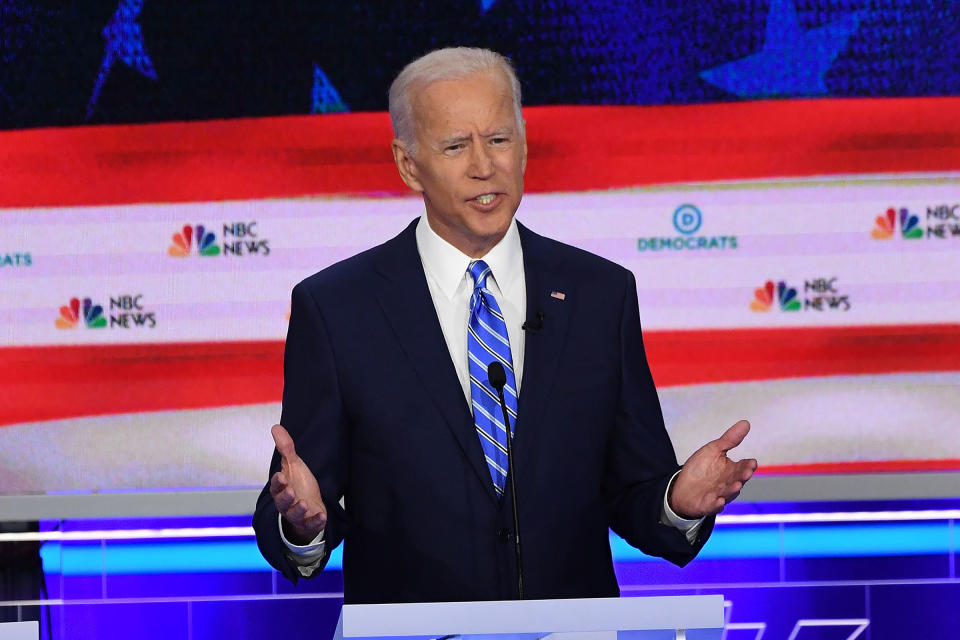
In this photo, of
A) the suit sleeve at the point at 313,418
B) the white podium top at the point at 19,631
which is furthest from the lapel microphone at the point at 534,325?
the white podium top at the point at 19,631

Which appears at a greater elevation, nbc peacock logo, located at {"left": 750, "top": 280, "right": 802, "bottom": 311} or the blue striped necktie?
nbc peacock logo, located at {"left": 750, "top": 280, "right": 802, "bottom": 311}

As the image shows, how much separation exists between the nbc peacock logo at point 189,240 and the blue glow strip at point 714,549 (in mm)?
859

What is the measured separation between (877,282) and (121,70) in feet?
7.10

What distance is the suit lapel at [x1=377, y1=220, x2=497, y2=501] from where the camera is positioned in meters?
1.96

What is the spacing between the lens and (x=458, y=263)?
2.09 meters

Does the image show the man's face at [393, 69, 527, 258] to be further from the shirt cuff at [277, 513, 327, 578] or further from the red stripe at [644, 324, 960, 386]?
the red stripe at [644, 324, 960, 386]

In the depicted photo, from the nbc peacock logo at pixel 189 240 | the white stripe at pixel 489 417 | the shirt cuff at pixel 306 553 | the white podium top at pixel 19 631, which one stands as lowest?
the white podium top at pixel 19 631

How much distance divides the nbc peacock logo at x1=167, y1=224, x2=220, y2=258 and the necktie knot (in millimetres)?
1433

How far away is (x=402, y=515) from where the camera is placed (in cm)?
198

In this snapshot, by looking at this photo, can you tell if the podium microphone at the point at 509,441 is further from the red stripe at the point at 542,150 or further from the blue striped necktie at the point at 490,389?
the red stripe at the point at 542,150

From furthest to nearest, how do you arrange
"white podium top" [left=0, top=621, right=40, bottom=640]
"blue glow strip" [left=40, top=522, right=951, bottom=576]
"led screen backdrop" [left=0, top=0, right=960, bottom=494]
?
"blue glow strip" [left=40, top=522, right=951, bottom=576] < "led screen backdrop" [left=0, top=0, right=960, bottom=494] < "white podium top" [left=0, top=621, right=40, bottom=640]

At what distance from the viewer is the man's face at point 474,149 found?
2.00 m

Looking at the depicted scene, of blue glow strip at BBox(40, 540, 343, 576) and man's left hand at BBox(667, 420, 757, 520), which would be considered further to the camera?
blue glow strip at BBox(40, 540, 343, 576)

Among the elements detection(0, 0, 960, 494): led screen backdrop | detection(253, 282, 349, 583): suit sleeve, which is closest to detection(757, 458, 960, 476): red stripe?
detection(0, 0, 960, 494): led screen backdrop
